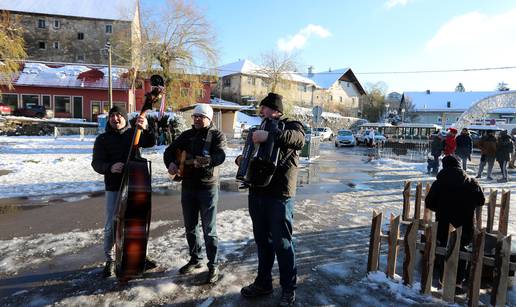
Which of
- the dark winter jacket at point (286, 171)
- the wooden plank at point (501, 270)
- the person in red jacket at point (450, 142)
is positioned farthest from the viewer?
the person in red jacket at point (450, 142)

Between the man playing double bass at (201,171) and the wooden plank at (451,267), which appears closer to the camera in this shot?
the wooden plank at (451,267)

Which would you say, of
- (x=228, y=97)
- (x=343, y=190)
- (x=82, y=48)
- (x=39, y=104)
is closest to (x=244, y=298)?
(x=343, y=190)

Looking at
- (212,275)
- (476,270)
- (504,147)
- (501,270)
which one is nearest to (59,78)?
(504,147)

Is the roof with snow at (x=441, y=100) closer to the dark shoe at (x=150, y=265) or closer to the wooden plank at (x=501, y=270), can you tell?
the wooden plank at (x=501, y=270)

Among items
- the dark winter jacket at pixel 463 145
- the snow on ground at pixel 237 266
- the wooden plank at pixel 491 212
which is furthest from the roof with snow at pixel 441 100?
the wooden plank at pixel 491 212

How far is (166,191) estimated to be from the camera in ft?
30.6

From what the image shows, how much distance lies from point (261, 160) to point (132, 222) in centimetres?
158

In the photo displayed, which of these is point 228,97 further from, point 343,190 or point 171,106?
point 343,190

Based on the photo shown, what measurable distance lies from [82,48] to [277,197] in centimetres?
4956

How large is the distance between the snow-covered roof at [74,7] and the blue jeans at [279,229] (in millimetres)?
45570

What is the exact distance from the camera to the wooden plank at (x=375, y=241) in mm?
4277

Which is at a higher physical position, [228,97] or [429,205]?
[228,97]

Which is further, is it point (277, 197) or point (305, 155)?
point (305, 155)

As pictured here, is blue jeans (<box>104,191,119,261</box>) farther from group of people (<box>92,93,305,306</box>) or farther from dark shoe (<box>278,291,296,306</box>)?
dark shoe (<box>278,291,296,306</box>)
